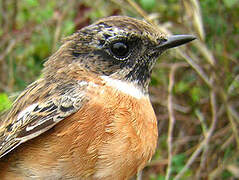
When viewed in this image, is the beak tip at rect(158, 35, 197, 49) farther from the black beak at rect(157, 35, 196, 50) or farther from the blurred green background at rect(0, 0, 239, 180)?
the blurred green background at rect(0, 0, 239, 180)

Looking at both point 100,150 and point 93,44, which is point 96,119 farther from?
point 93,44

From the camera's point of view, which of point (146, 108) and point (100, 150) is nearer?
point (100, 150)

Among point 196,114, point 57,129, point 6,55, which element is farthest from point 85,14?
point 57,129

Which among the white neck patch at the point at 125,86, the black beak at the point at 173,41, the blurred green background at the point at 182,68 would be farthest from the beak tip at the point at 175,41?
the blurred green background at the point at 182,68

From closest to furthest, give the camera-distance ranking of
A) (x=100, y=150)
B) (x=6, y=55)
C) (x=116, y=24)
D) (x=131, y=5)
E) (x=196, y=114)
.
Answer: (x=100, y=150) → (x=116, y=24) → (x=131, y=5) → (x=196, y=114) → (x=6, y=55)

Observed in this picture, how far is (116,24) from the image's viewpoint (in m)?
3.08

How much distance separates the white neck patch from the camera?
3037mm

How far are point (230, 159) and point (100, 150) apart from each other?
2.48 meters

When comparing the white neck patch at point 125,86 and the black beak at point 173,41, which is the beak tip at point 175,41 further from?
the white neck patch at point 125,86

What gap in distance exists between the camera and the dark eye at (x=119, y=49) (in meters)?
3.07

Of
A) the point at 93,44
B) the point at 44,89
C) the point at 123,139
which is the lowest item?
the point at 123,139

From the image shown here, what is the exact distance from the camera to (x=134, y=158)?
284 cm

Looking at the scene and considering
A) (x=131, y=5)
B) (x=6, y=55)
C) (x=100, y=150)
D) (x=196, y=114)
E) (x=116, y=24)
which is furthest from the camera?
(x=6, y=55)

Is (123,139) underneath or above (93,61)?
underneath
